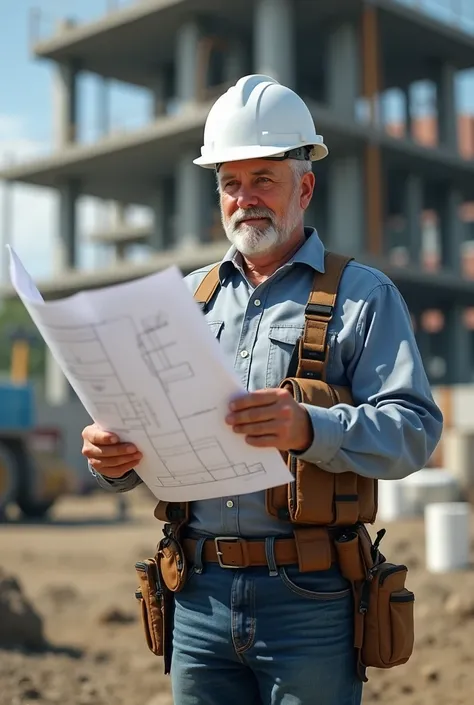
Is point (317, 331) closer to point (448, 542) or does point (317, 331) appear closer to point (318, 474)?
point (318, 474)

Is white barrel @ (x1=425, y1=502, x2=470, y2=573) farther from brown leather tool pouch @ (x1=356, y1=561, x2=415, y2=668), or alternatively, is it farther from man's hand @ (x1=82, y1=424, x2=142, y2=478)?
man's hand @ (x1=82, y1=424, x2=142, y2=478)

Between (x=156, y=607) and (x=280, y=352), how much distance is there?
73 centimetres

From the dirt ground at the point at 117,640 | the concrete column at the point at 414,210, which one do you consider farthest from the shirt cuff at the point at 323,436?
Answer: the concrete column at the point at 414,210

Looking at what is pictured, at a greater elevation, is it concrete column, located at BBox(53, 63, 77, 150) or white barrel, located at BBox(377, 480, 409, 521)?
concrete column, located at BBox(53, 63, 77, 150)

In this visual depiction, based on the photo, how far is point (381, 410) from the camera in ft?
7.96

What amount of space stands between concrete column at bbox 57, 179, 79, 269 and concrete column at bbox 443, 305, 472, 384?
12626 mm

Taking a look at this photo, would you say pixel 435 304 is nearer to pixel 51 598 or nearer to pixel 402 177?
pixel 402 177

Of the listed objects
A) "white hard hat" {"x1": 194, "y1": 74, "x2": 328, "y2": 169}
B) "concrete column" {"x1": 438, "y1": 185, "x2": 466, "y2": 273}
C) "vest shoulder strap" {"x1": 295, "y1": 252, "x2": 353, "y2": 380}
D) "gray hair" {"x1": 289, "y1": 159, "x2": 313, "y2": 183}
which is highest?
"white hard hat" {"x1": 194, "y1": 74, "x2": 328, "y2": 169}

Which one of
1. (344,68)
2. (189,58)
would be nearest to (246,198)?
(189,58)

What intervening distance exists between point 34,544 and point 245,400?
13038mm

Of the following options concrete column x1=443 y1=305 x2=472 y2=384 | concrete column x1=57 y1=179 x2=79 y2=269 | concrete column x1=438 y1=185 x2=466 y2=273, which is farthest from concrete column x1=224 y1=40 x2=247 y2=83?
concrete column x1=443 y1=305 x2=472 y2=384

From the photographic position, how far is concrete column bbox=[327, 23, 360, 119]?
31.8 m

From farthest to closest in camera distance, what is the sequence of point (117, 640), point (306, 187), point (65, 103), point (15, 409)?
point (65, 103)
point (15, 409)
point (117, 640)
point (306, 187)

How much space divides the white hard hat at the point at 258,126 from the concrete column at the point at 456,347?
111ft
